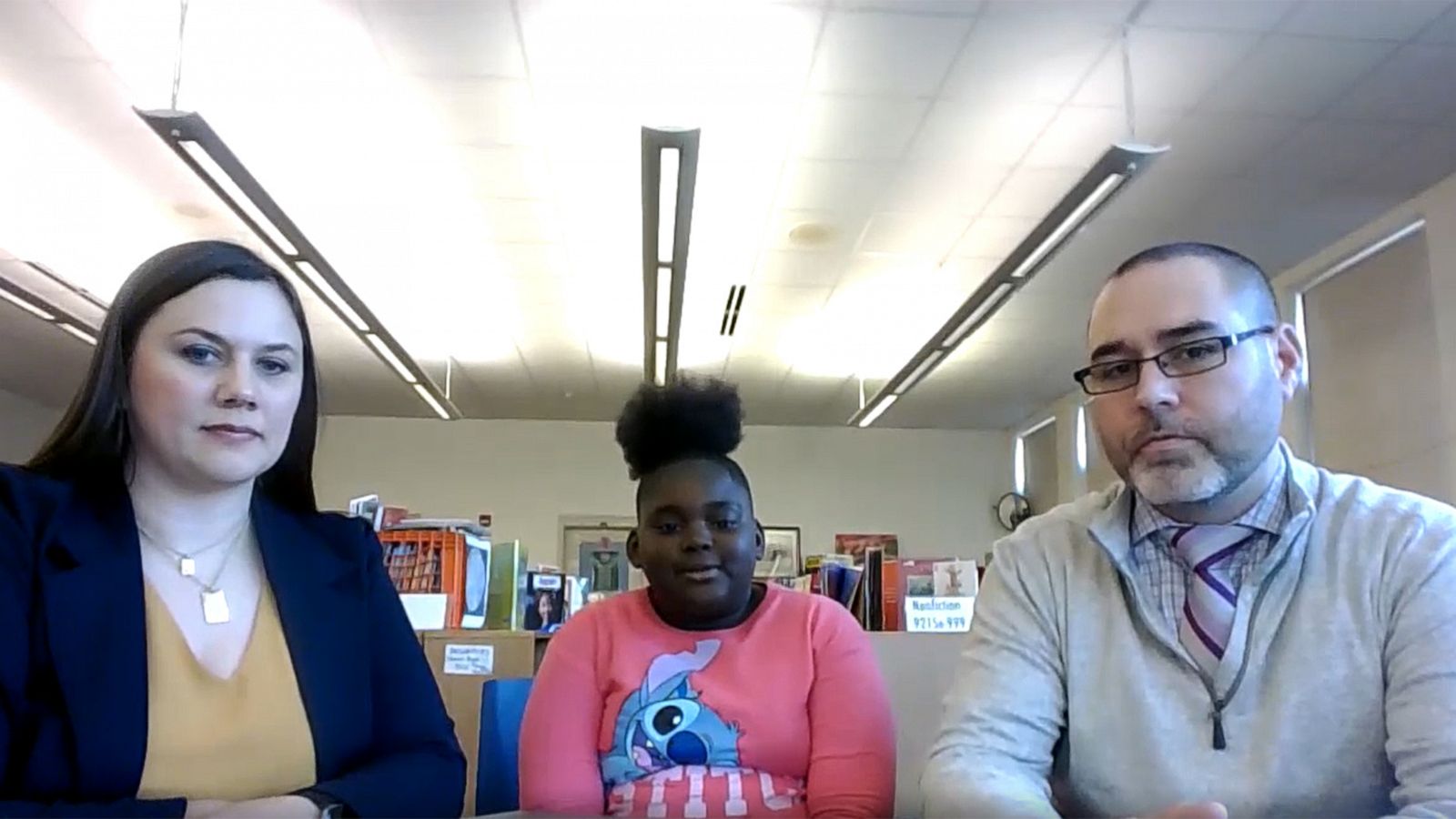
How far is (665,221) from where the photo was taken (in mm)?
4660

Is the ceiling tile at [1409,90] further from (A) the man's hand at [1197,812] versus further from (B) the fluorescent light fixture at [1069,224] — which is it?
(A) the man's hand at [1197,812]

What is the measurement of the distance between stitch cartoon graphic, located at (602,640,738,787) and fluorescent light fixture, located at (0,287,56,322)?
581cm

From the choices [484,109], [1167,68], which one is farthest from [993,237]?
[484,109]

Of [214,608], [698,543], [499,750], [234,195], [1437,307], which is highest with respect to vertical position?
[234,195]

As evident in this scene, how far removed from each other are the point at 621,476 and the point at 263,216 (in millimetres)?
5703

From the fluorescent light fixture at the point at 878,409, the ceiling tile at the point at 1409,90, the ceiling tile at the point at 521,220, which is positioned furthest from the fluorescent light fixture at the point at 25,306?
the ceiling tile at the point at 1409,90

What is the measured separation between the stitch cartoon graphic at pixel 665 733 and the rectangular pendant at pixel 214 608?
634 millimetres

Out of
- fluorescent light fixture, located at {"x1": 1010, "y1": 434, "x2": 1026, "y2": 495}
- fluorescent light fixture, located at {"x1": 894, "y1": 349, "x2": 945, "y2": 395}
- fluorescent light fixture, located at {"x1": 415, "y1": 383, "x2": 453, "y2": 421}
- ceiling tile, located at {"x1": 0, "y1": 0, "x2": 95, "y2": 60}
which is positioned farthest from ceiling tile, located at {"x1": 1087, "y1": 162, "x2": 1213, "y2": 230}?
fluorescent light fixture, located at {"x1": 1010, "y1": 434, "x2": 1026, "y2": 495}

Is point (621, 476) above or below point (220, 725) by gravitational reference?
above

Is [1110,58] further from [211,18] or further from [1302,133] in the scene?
[211,18]

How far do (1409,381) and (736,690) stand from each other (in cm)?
490

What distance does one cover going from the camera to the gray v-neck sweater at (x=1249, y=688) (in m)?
1.15

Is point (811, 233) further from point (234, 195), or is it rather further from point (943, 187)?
point (234, 195)

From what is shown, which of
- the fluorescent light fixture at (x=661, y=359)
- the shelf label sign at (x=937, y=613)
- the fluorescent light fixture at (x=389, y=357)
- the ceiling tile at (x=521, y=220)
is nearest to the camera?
the shelf label sign at (x=937, y=613)
